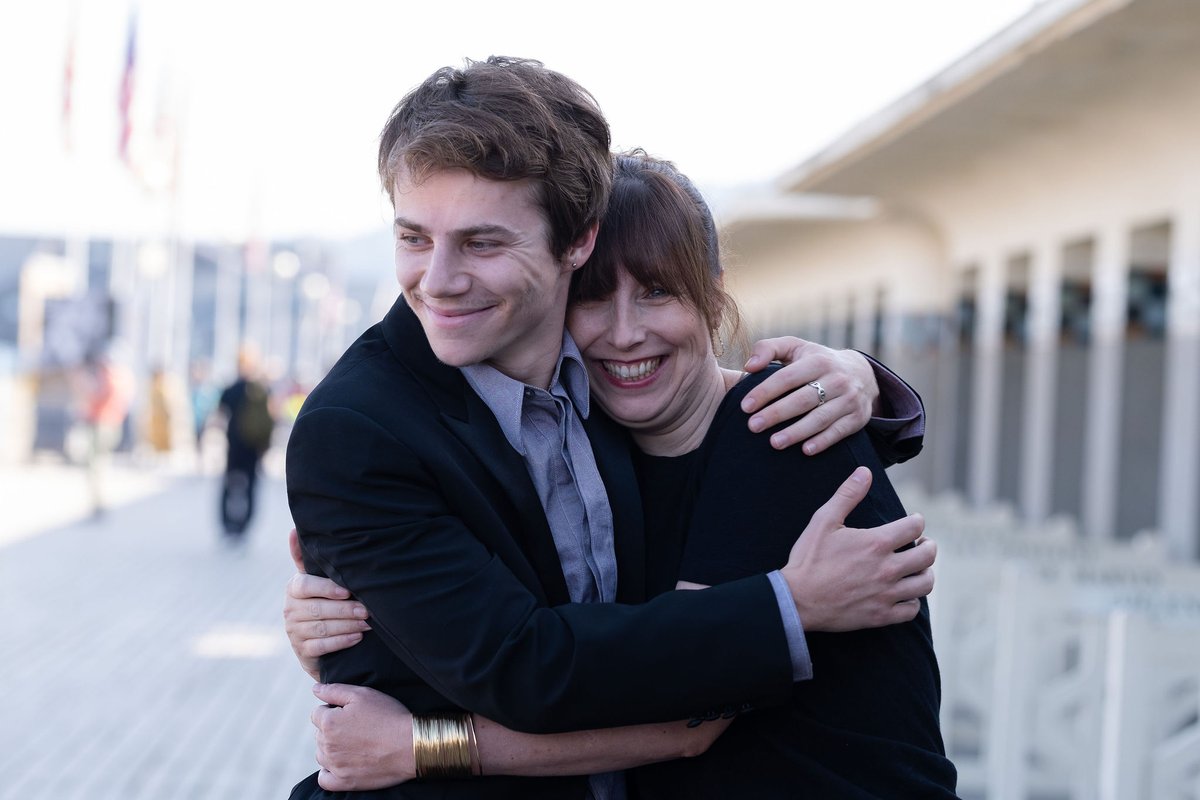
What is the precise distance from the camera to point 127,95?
20.5m

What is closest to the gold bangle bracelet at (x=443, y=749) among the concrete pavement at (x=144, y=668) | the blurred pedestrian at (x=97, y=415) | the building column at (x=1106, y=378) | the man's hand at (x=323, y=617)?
the man's hand at (x=323, y=617)

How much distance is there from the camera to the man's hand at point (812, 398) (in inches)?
90.2

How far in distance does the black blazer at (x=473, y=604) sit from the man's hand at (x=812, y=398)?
25cm

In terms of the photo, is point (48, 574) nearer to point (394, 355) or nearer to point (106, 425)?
point (106, 425)

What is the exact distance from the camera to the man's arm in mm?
2303

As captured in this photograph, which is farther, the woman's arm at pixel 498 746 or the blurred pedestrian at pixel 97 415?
the blurred pedestrian at pixel 97 415

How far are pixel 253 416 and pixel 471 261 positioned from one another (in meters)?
13.2

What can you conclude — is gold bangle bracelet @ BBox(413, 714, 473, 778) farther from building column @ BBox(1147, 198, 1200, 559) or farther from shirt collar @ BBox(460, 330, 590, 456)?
building column @ BBox(1147, 198, 1200, 559)

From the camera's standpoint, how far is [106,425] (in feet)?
56.5

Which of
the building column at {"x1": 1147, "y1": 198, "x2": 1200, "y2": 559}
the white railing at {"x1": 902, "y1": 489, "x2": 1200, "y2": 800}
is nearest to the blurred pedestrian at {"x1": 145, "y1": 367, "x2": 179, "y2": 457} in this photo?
the building column at {"x1": 1147, "y1": 198, "x2": 1200, "y2": 559}

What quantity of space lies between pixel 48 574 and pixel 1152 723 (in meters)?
10.6

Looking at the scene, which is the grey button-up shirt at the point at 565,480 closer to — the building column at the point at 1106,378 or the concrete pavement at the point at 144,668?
the concrete pavement at the point at 144,668

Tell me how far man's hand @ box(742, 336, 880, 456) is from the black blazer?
25 cm

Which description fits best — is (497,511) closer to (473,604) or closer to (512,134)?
(473,604)
